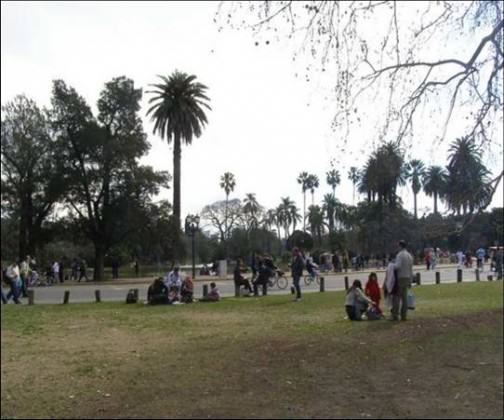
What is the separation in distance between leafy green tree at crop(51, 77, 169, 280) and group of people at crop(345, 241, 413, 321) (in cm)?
3306

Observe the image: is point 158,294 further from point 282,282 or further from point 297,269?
point 282,282

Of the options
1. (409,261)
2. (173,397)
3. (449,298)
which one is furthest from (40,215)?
(173,397)

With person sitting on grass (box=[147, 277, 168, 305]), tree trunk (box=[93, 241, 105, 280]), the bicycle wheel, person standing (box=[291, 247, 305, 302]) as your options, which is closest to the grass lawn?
person sitting on grass (box=[147, 277, 168, 305])

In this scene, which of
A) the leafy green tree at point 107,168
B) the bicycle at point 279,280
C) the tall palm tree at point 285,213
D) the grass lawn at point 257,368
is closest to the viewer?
the grass lawn at point 257,368

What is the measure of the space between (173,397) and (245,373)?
1422 millimetres

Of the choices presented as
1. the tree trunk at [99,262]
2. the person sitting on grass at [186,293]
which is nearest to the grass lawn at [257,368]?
the person sitting on grass at [186,293]

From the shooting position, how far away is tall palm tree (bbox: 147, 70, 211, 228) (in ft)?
169

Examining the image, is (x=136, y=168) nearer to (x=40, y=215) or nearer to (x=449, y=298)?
(x=40, y=215)

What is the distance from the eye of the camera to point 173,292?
68.2 feet

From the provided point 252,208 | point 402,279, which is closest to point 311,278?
point 402,279

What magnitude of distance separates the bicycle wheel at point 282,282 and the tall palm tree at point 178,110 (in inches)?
973

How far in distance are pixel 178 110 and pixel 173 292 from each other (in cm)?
3272

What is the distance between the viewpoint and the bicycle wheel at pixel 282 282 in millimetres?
27112

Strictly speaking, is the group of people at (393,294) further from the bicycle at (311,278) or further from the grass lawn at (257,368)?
the bicycle at (311,278)
